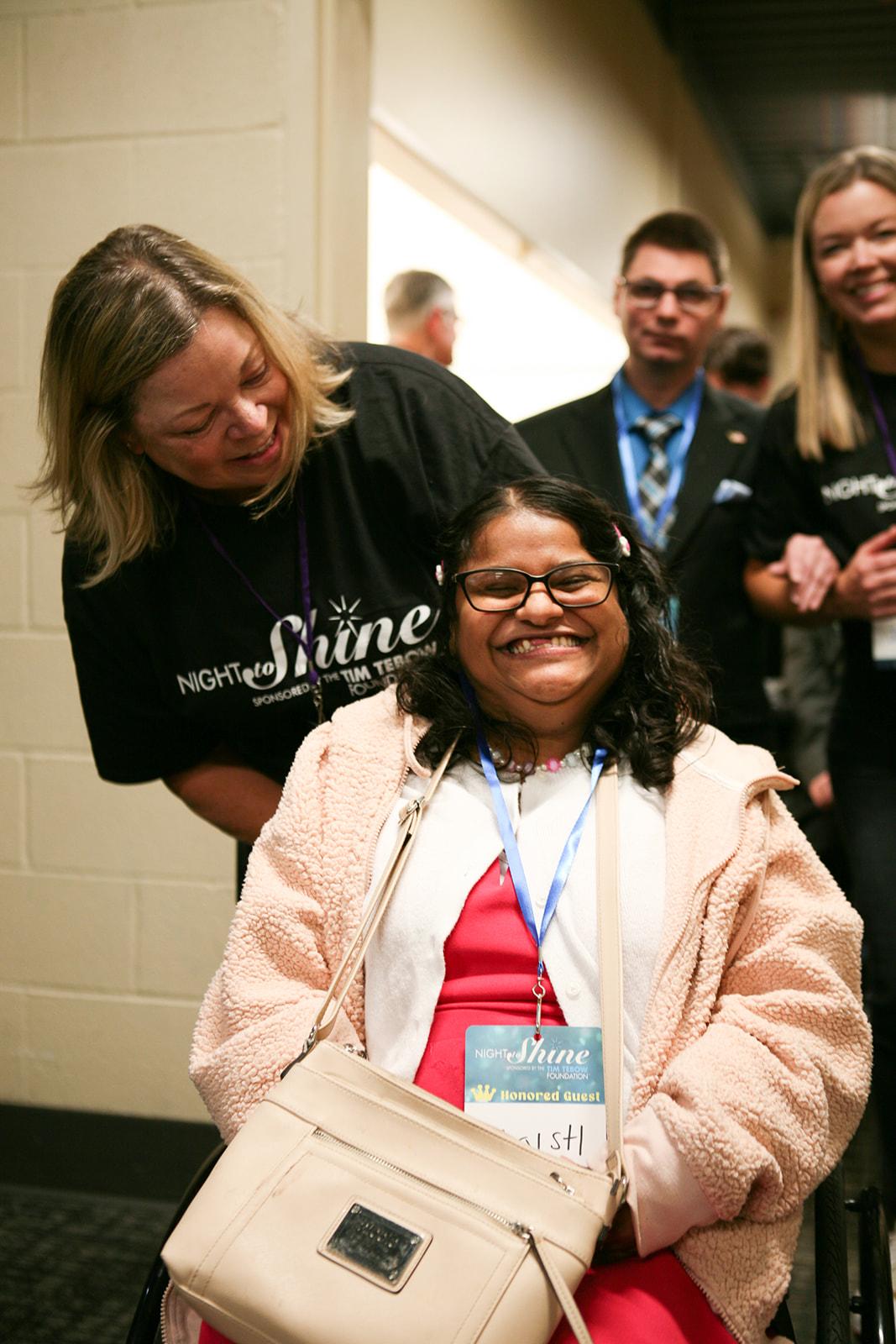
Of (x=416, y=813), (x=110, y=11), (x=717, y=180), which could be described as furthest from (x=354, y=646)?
(x=717, y=180)

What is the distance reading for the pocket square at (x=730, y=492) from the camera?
260cm

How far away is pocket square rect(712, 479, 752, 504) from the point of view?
8.52 feet

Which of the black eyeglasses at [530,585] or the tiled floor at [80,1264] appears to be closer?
the black eyeglasses at [530,585]

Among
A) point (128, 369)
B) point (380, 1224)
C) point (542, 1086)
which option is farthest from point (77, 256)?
point (380, 1224)

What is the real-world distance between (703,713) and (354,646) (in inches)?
19.5

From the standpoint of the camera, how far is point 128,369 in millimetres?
1608

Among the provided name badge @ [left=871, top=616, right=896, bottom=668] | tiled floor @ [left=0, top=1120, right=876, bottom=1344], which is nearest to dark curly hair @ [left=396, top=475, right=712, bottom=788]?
name badge @ [left=871, top=616, right=896, bottom=668]

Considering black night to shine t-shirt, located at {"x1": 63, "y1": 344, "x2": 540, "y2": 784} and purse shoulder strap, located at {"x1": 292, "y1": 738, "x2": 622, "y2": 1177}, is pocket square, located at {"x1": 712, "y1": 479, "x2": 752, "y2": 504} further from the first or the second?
purse shoulder strap, located at {"x1": 292, "y1": 738, "x2": 622, "y2": 1177}

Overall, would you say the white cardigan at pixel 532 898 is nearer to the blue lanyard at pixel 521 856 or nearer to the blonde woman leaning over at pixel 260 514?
the blue lanyard at pixel 521 856

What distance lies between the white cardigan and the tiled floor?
2.74 feet

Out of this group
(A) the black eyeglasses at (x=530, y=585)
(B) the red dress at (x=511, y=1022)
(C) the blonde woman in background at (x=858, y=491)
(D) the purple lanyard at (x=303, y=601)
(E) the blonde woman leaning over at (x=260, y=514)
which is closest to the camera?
(B) the red dress at (x=511, y=1022)

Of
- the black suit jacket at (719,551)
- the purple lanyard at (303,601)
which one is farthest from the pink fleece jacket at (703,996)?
the black suit jacket at (719,551)

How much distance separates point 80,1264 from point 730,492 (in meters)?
1.92

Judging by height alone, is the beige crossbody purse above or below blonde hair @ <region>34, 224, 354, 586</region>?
below
